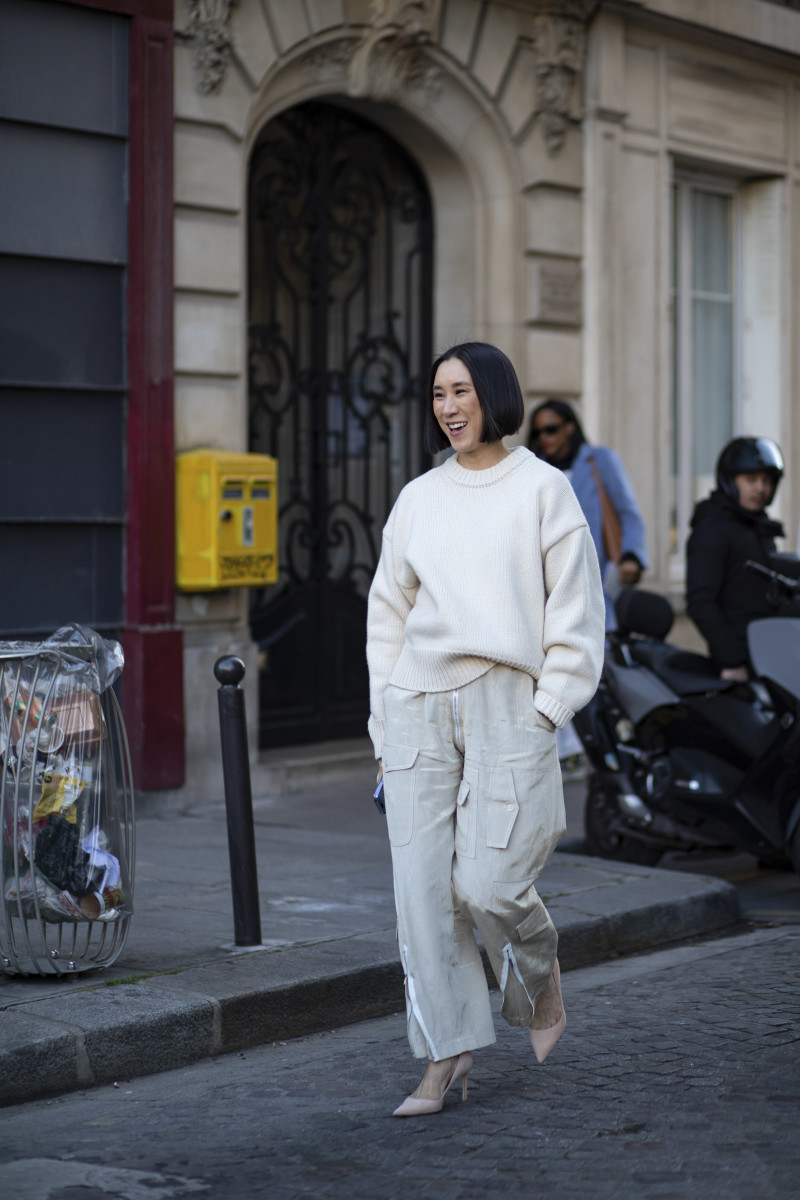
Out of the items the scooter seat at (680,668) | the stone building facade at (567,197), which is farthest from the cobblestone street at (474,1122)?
the stone building facade at (567,197)

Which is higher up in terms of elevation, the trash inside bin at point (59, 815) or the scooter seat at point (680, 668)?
the scooter seat at point (680, 668)

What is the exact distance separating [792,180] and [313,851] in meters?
7.33

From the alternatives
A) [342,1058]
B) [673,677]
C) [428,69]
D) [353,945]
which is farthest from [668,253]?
[342,1058]

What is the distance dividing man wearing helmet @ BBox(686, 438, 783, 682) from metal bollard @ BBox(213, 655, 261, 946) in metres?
2.22

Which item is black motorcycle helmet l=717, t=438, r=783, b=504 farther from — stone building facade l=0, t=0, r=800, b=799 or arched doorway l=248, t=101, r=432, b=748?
arched doorway l=248, t=101, r=432, b=748

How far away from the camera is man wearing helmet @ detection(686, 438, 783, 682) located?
669cm

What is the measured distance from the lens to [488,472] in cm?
392

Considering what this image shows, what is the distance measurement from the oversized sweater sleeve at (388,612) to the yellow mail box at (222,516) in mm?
4103

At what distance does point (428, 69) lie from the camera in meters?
9.59

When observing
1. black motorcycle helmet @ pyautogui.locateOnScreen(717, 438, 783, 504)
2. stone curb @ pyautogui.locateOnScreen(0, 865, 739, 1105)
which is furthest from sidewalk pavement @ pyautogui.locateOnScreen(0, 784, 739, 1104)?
black motorcycle helmet @ pyautogui.locateOnScreen(717, 438, 783, 504)

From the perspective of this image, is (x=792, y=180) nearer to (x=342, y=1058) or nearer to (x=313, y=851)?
(x=313, y=851)

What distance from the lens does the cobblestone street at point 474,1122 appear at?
344cm

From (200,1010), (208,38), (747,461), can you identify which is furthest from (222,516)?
(200,1010)

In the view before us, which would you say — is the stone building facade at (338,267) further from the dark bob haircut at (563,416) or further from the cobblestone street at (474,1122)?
the cobblestone street at (474,1122)
